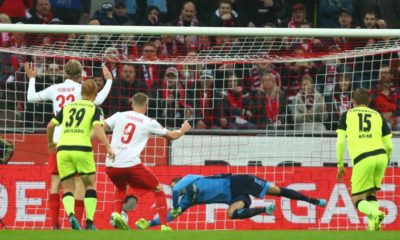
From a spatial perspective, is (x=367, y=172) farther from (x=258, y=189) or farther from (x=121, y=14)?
(x=121, y=14)

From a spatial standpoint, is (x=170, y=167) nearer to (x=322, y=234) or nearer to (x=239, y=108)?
(x=239, y=108)

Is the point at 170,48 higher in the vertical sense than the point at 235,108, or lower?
higher

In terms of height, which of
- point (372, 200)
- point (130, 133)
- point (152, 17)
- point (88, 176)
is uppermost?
point (152, 17)

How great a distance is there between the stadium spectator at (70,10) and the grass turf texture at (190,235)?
8.31m

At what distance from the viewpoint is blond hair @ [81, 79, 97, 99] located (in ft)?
52.8

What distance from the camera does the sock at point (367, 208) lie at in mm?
16016

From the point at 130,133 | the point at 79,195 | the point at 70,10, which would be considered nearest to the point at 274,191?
the point at 130,133

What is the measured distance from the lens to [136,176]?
56.3ft

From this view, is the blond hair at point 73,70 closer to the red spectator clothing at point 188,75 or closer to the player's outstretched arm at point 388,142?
the red spectator clothing at point 188,75

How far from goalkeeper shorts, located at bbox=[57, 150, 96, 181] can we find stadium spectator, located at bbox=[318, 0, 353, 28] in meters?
7.69

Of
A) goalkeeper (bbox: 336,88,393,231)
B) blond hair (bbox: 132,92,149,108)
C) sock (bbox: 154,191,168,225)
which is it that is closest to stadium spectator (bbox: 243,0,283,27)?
blond hair (bbox: 132,92,149,108)

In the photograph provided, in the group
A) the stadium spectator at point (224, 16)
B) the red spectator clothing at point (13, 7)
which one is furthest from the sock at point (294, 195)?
the red spectator clothing at point (13, 7)

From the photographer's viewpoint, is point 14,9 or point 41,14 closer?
point 41,14

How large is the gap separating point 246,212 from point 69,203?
2.71 m
